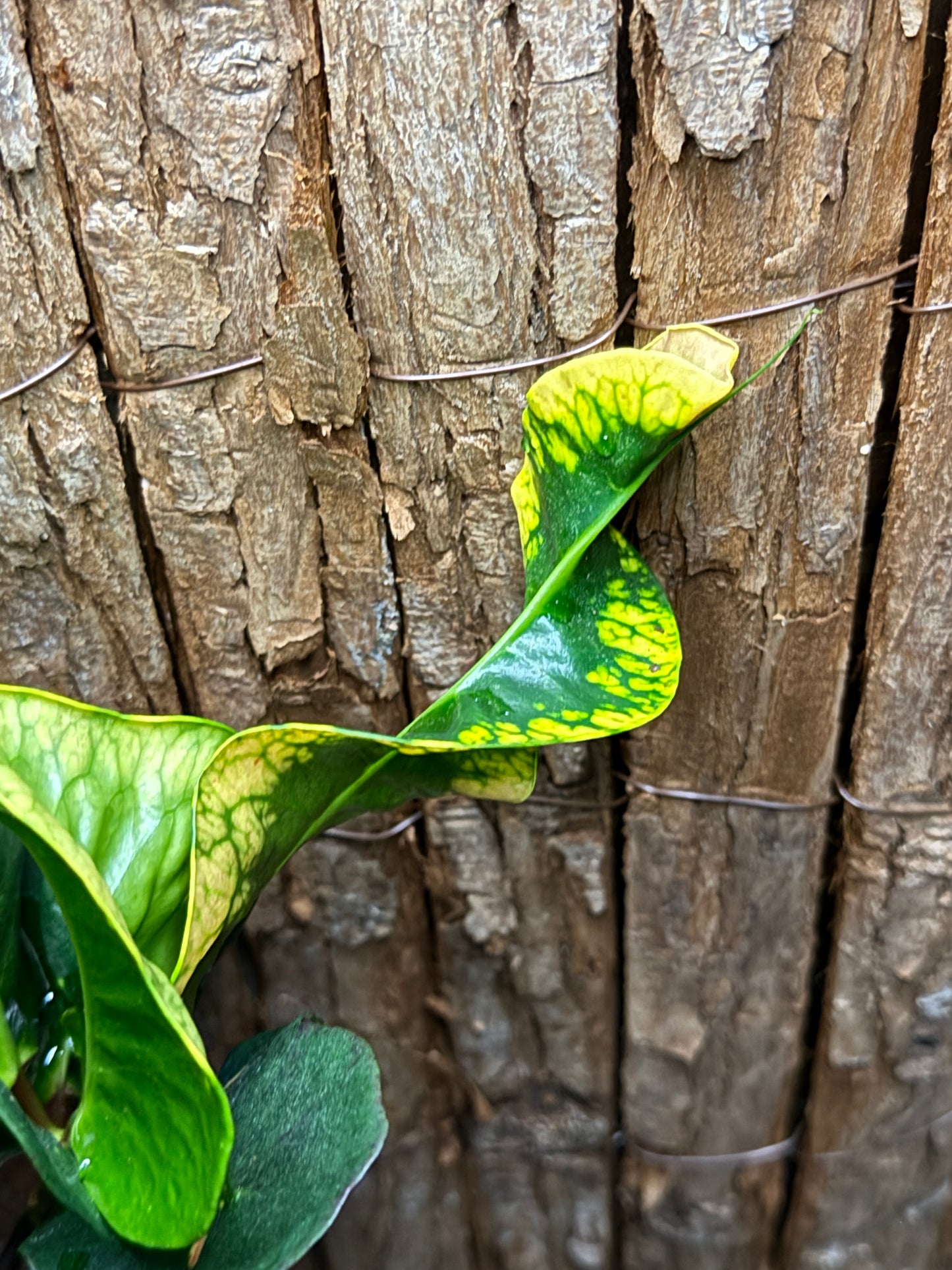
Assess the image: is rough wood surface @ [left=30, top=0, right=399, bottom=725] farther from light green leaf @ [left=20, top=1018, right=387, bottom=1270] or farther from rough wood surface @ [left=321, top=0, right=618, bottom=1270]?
light green leaf @ [left=20, top=1018, right=387, bottom=1270]

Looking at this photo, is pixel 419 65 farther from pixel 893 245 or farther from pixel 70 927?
pixel 70 927

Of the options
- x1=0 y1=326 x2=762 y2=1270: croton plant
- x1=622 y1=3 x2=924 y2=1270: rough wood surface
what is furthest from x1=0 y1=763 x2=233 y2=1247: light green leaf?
x1=622 y1=3 x2=924 y2=1270: rough wood surface

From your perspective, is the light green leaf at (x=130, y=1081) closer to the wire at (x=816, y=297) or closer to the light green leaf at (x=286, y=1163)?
the light green leaf at (x=286, y=1163)

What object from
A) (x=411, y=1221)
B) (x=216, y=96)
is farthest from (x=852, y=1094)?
(x=216, y=96)

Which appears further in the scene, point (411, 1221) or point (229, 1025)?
point (411, 1221)

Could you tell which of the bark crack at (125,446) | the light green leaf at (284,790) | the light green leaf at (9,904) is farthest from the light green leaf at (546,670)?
the bark crack at (125,446)

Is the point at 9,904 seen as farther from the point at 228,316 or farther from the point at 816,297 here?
the point at 816,297
